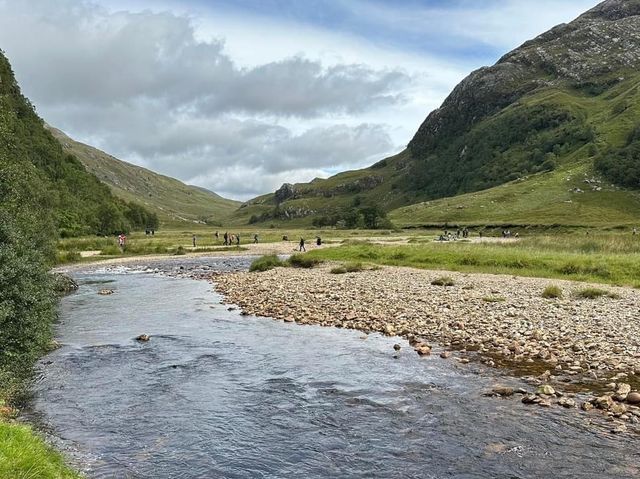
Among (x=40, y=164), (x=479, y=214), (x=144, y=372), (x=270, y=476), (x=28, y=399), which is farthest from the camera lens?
(x=479, y=214)

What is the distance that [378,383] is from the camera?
18.3m

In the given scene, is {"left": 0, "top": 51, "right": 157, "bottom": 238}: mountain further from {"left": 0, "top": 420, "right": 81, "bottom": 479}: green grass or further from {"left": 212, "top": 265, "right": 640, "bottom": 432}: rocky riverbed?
{"left": 0, "top": 420, "right": 81, "bottom": 479}: green grass

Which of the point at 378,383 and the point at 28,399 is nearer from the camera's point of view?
the point at 28,399

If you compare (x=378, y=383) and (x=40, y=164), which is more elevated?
(x=40, y=164)

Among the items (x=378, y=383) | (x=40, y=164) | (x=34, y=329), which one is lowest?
(x=378, y=383)

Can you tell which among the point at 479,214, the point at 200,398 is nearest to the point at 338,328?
the point at 200,398

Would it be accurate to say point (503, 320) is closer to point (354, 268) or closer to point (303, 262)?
point (354, 268)

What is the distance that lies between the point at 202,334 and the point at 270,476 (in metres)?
16.6

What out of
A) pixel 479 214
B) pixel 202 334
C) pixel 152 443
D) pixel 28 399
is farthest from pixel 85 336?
pixel 479 214

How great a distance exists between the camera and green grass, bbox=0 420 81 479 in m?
8.87

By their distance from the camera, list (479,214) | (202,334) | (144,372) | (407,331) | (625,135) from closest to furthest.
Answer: (144,372) → (407,331) → (202,334) → (479,214) → (625,135)

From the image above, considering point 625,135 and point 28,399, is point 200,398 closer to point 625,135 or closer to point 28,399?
point 28,399

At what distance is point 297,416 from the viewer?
1547 centimetres

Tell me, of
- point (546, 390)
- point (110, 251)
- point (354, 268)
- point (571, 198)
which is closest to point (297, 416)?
point (546, 390)
